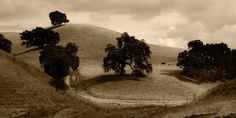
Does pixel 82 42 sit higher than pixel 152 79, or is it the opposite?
pixel 82 42

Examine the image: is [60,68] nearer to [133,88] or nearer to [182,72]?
[133,88]

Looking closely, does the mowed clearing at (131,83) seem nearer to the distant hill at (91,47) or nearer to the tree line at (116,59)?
the distant hill at (91,47)

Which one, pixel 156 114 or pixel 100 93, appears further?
pixel 100 93

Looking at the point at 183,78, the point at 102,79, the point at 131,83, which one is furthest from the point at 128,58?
the point at 183,78

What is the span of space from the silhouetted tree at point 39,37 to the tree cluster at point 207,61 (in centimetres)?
4629

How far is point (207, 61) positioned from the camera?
152 meters

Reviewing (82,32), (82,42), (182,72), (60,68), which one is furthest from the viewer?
(82,32)

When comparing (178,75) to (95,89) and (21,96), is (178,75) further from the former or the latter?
(21,96)

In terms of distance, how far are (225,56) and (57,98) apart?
99827 mm

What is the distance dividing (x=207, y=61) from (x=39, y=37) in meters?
56.6

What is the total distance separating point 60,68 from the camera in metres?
113

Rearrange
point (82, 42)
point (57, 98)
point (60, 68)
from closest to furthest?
point (57, 98) → point (60, 68) → point (82, 42)

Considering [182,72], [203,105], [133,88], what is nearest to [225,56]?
[182,72]

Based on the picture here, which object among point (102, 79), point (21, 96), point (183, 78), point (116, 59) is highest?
point (116, 59)
